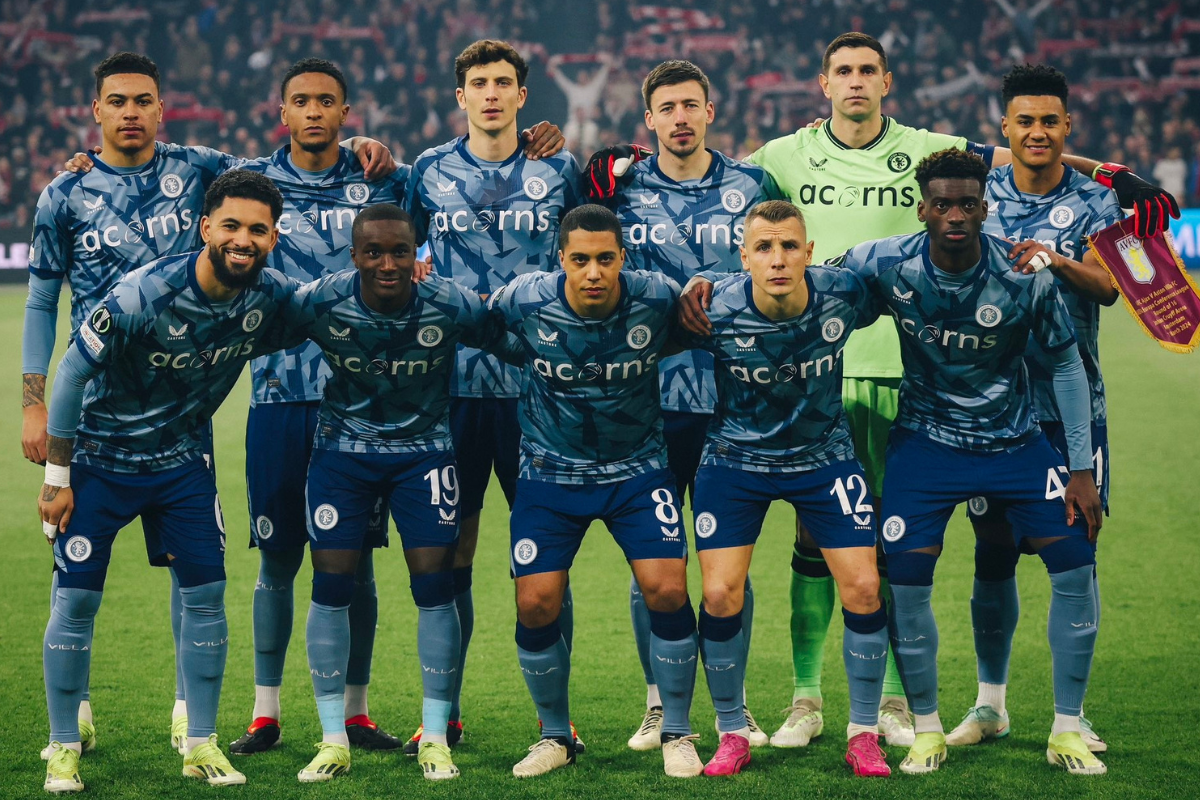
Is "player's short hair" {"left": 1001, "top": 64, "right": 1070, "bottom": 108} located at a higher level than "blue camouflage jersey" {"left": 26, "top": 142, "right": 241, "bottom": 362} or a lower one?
higher

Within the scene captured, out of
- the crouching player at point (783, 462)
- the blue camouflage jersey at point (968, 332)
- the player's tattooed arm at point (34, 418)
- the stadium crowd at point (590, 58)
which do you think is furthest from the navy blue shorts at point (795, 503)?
the stadium crowd at point (590, 58)

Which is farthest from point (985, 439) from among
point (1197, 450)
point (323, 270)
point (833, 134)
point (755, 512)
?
point (1197, 450)

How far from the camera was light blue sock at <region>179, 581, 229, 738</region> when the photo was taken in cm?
458

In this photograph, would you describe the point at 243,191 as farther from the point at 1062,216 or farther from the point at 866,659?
the point at 1062,216

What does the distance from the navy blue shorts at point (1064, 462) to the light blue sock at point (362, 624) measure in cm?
241

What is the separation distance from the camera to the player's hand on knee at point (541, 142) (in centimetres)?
526

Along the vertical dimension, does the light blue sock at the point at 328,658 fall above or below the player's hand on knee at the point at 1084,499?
below

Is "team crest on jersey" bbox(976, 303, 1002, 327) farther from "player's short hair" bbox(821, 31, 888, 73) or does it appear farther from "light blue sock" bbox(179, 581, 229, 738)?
"light blue sock" bbox(179, 581, 229, 738)

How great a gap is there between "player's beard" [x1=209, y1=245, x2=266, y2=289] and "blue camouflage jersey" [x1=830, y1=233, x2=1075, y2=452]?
214 centimetres

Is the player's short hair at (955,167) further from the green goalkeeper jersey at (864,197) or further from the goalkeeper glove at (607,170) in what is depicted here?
the goalkeeper glove at (607,170)

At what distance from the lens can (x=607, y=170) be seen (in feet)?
16.9

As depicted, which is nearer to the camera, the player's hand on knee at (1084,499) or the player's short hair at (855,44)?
the player's hand on knee at (1084,499)

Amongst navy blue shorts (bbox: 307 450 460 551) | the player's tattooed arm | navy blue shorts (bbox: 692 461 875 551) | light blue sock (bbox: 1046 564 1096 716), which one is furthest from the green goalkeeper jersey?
the player's tattooed arm

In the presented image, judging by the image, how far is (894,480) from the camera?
4.68m
